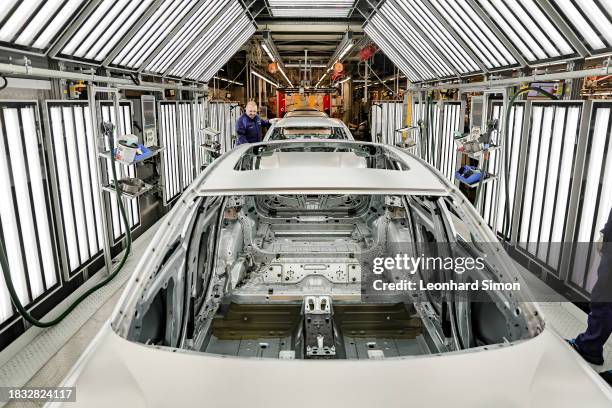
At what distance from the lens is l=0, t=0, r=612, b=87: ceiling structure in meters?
3.30

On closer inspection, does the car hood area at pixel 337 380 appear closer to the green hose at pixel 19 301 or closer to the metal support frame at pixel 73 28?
the green hose at pixel 19 301

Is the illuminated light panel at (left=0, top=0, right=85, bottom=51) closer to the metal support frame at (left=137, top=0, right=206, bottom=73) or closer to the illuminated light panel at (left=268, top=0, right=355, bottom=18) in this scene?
the metal support frame at (left=137, top=0, right=206, bottom=73)

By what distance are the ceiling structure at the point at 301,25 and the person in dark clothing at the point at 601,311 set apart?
1.58 m

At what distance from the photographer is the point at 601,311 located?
2.90m

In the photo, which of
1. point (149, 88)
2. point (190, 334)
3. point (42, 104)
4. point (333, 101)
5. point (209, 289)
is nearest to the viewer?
point (190, 334)

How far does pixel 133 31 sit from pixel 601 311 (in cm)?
475

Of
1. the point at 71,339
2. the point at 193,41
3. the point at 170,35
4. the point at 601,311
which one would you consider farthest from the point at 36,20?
the point at 601,311

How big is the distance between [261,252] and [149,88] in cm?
377

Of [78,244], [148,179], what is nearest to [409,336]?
[78,244]

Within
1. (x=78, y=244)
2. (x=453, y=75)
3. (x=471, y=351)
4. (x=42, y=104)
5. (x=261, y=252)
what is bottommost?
(x=78, y=244)

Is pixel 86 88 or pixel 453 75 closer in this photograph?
pixel 86 88

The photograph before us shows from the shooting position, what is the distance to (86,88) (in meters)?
4.20

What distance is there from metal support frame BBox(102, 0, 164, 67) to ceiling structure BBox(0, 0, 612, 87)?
11 millimetres

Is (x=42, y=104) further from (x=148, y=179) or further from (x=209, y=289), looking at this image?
(x=148, y=179)
